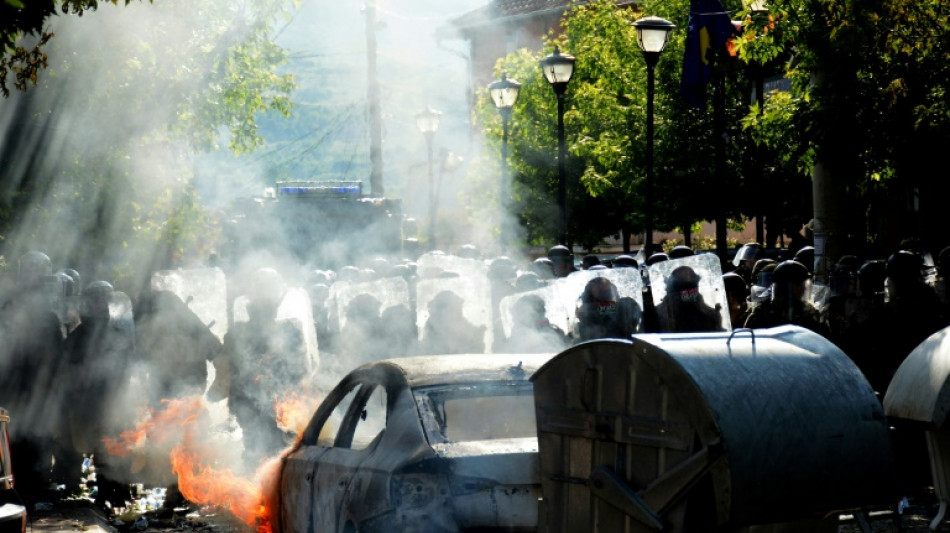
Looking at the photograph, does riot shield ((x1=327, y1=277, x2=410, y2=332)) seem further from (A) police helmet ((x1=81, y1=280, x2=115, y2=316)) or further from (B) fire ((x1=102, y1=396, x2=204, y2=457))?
(A) police helmet ((x1=81, y1=280, x2=115, y2=316))

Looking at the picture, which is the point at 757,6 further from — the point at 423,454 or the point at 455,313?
the point at 423,454

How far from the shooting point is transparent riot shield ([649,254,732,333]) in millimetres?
10641

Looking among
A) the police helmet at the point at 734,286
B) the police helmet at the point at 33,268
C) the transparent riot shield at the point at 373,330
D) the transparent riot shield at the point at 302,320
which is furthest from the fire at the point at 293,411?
the police helmet at the point at 734,286

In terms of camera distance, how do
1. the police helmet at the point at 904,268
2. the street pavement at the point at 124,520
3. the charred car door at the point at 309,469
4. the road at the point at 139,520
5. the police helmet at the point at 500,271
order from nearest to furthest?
the charred car door at the point at 309,469 < the road at the point at 139,520 < the street pavement at the point at 124,520 < the police helmet at the point at 904,268 < the police helmet at the point at 500,271

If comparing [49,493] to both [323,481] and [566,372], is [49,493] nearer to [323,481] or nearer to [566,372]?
[323,481]

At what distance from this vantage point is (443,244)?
173ft

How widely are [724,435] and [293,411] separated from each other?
6.47m

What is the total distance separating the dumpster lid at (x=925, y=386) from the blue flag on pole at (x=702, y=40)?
1151cm

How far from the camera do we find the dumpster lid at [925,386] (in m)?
6.11

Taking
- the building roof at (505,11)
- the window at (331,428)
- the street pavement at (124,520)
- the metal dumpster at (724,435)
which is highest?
the building roof at (505,11)

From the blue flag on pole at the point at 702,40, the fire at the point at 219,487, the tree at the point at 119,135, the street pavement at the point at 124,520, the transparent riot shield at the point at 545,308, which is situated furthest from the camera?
the blue flag on pole at the point at 702,40

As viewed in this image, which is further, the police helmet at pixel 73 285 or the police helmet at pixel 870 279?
the police helmet at pixel 73 285

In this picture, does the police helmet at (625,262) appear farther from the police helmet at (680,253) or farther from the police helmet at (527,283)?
the police helmet at (527,283)

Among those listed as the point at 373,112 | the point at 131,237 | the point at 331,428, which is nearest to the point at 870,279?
the point at 331,428
